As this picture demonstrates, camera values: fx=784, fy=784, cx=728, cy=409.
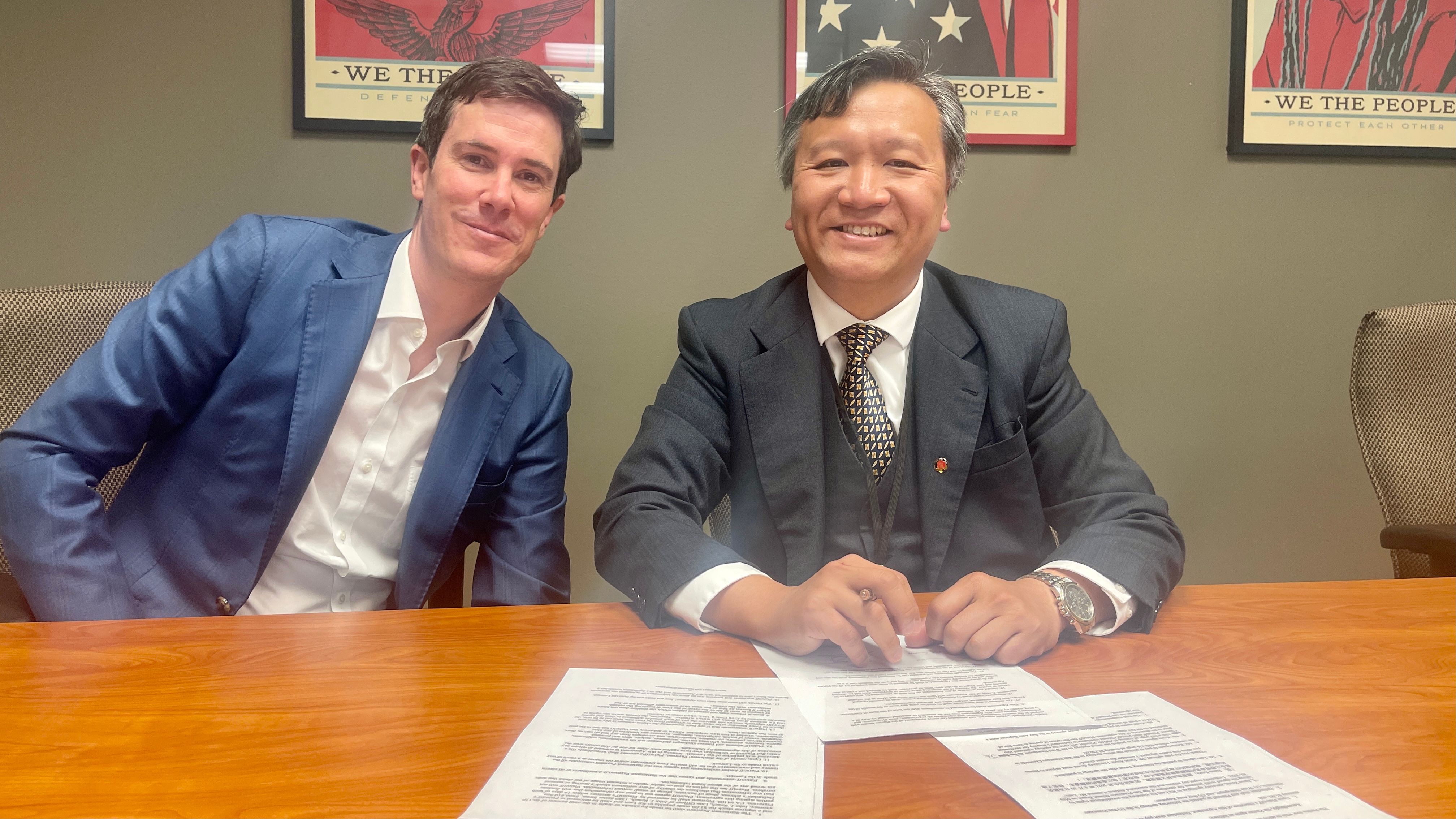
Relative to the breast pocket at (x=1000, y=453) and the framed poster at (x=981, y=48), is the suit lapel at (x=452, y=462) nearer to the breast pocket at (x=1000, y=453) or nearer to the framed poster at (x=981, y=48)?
→ the breast pocket at (x=1000, y=453)

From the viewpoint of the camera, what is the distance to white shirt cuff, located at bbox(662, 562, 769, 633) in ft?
2.95

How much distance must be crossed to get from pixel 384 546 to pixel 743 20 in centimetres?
146

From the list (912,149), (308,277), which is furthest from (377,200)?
(912,149)

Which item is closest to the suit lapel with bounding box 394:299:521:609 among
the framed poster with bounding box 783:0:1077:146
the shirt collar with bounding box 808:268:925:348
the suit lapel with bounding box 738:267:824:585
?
the suit lapel with bounding box 738:267:824:585

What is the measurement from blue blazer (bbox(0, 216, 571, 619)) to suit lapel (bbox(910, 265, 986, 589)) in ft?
2.03

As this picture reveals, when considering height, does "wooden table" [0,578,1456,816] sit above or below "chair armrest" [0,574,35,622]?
above

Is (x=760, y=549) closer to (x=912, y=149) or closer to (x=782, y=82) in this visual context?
(x=912, y=149)

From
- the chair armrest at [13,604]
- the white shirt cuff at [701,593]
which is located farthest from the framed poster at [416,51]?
the white shirt cuff at [701,593]

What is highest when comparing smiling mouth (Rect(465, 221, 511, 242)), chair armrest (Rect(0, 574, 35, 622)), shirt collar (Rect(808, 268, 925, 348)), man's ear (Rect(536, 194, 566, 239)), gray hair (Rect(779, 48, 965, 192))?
gray hair (Rect(779, 48, 965, 192))

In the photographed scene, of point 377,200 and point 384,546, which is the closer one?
point 384,546

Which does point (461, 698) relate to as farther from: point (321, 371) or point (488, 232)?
point (488, 232)

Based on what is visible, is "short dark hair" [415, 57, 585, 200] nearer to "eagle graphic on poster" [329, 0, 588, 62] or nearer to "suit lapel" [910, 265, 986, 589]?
"eagle graphic on poster" [329, 0, 588, 62]

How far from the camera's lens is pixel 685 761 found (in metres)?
0.58

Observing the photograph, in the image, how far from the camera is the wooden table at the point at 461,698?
0.55 metres
